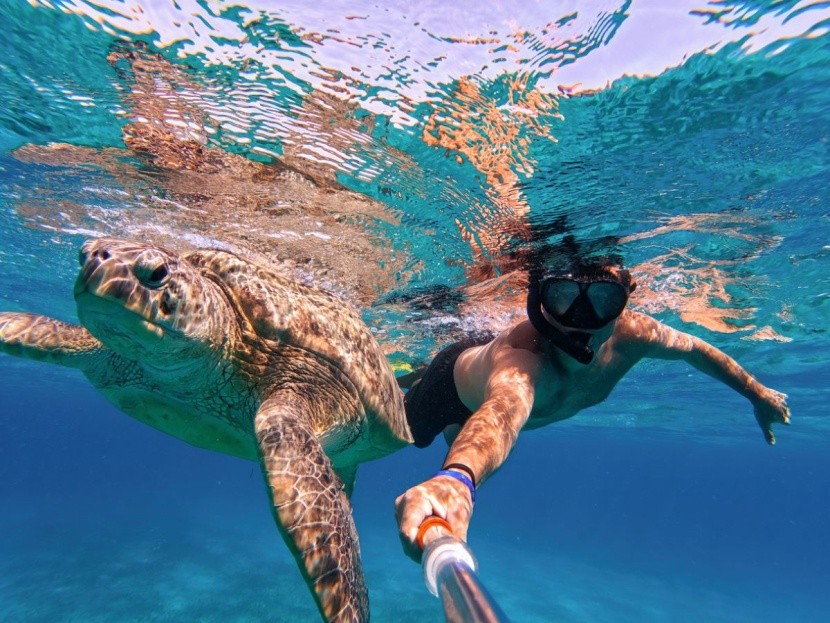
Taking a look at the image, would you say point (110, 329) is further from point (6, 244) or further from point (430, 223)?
point (6, 244)

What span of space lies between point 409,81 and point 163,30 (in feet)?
8.19

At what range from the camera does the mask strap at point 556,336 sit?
12.8ft

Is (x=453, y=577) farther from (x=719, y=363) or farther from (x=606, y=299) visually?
(x=719, y=363)

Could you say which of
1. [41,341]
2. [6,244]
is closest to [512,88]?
[41,341]

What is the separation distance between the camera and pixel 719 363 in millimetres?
4773

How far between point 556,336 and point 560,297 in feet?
1.27

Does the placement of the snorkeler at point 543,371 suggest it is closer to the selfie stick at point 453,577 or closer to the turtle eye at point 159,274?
the selfie stick at point 453,577

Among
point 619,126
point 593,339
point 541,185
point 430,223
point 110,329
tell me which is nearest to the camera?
point 110,329

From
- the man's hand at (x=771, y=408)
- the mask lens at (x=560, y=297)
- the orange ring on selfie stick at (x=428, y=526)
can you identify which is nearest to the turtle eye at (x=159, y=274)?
the orange ring on selfie stick at (x=428, y=526)

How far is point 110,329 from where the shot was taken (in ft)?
9.89

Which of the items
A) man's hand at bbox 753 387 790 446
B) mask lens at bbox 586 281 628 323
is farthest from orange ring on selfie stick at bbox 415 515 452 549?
man's hand at bbox 753 387 790 446

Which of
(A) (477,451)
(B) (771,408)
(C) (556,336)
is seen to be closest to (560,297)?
(C) (556,336)

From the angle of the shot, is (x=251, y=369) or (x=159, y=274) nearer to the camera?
(x=159, y=274)

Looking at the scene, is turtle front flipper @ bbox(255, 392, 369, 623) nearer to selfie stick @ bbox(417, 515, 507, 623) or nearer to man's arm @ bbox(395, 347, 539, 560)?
man's arm @ bbox(395, 347, 539, 560)
